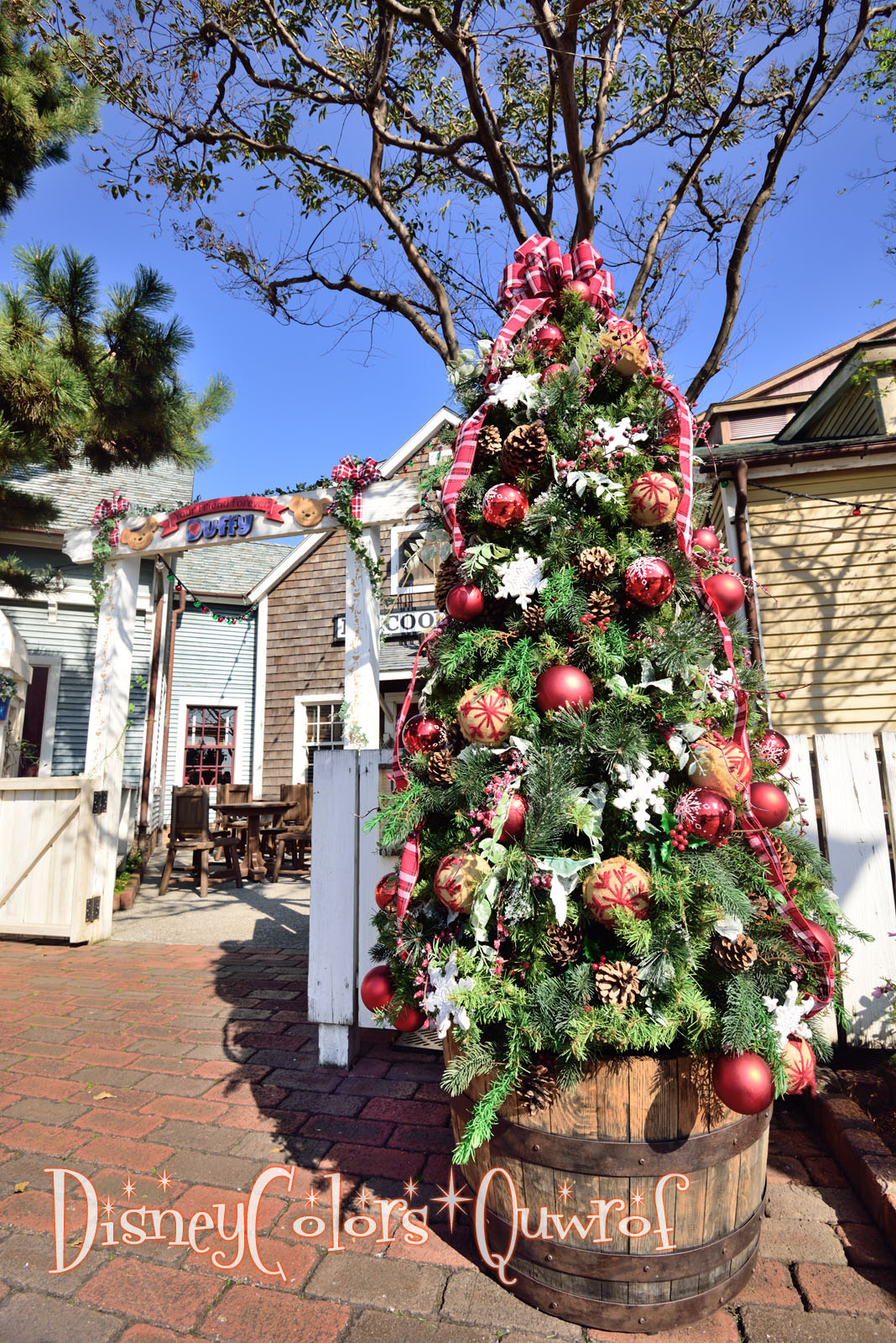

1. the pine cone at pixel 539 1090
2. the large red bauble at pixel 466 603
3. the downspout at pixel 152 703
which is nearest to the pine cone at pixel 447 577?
the large red bauble at pixel 466 603

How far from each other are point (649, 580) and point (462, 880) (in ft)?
3.06

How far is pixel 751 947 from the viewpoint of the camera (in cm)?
164

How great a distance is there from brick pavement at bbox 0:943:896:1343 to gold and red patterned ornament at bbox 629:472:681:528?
1.98 m

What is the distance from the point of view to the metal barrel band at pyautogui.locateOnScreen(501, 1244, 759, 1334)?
5.17ft

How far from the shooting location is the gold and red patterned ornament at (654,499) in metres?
1.96

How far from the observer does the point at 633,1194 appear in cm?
156

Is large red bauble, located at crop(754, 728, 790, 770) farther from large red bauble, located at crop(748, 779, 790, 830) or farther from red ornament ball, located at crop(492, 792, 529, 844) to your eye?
red ornament ball, located at crop(492, 792, 529, 844)

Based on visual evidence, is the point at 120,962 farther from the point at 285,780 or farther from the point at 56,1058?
the point at 285,780

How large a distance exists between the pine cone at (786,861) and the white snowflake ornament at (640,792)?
45 cm

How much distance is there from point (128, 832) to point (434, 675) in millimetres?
7389

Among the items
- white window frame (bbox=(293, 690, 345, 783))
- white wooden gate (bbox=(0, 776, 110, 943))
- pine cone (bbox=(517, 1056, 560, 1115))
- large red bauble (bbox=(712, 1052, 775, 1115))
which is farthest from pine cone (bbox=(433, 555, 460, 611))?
white window frame (bbox=(293, 690, 345, 783))

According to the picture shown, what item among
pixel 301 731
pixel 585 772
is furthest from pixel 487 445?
pixel 301 731

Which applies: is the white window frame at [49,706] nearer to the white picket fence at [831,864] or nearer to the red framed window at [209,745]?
the red framed window at [209,745]

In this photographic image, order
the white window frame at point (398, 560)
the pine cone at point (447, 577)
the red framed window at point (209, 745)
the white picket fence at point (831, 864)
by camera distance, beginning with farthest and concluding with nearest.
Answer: the red framed window at point (209, 745), the white window frame at point (398, 560), the white picket fence at point (831, 864), the pine cone at point (447, 577)
